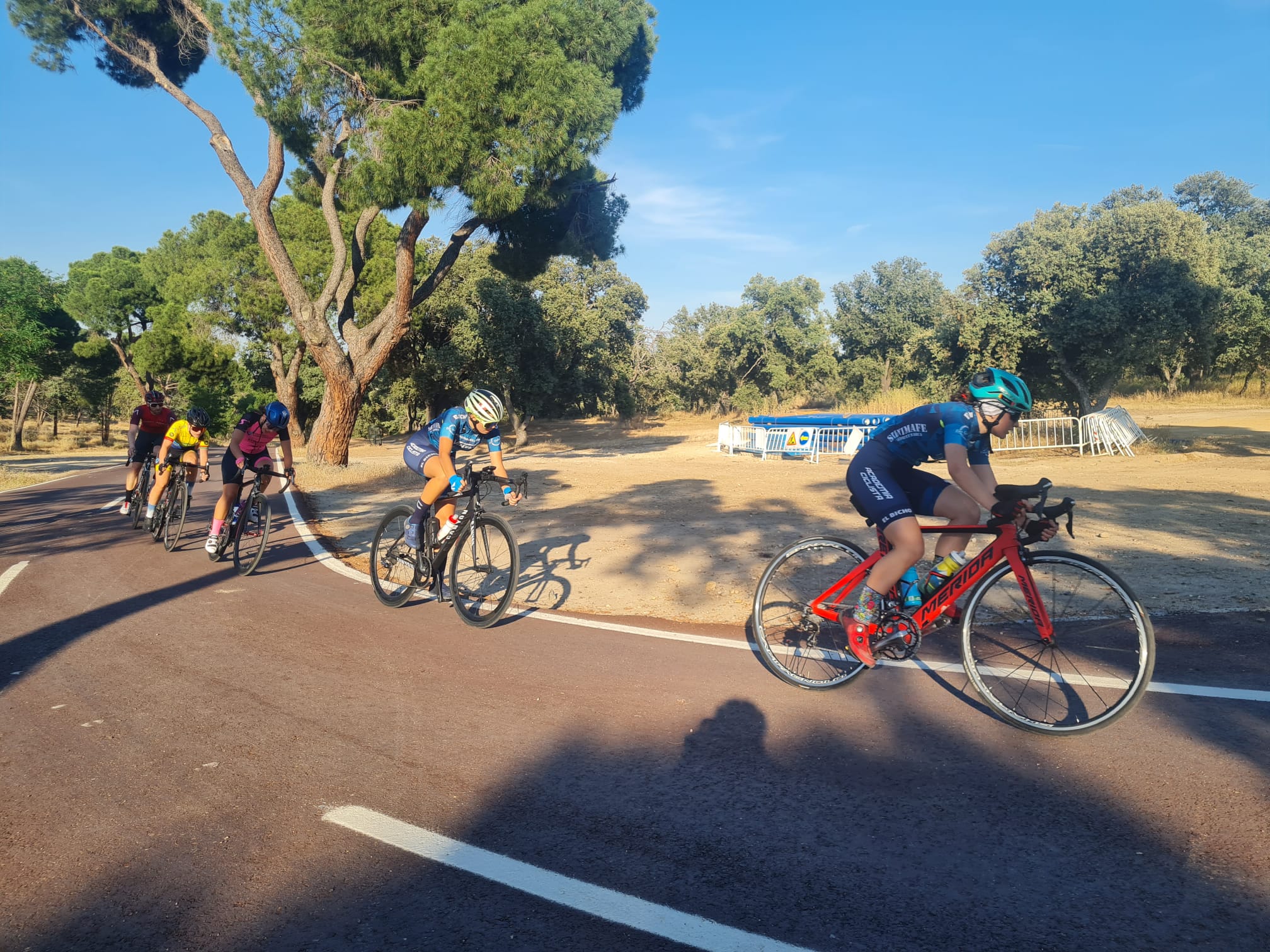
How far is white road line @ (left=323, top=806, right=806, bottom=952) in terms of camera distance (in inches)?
101

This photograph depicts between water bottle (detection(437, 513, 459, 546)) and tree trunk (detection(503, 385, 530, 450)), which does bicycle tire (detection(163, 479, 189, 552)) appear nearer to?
water bottle (detection(437, 513, 459, 546))

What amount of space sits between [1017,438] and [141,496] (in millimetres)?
25097

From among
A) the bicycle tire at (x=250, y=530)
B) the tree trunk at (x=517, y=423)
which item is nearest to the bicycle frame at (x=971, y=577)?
the bicycle tire at (x=250, y=530)

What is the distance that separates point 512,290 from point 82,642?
30.7 metres

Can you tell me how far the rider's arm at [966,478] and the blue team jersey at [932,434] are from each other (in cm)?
6

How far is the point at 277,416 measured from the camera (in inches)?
357

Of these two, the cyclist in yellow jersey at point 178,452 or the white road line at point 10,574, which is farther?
the cyclist in yellow jersey at point 178,452

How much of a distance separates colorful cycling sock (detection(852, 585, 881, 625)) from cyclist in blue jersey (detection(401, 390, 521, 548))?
2988 millimetres

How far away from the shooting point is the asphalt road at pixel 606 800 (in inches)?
106

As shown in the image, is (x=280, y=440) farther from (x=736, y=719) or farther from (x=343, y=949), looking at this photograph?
(x=343, y=949)

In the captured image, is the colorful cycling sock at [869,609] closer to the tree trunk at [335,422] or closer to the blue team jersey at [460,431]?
the blue team jersey at [460,431]

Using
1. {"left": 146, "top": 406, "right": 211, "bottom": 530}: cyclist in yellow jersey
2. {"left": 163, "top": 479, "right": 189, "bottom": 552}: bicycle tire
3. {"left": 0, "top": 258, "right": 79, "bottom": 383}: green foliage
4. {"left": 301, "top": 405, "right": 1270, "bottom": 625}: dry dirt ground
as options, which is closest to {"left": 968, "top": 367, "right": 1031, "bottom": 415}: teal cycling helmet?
{"left": 301, "top": 405, "right": 1270, "bottom": 625}: dry dirt ground

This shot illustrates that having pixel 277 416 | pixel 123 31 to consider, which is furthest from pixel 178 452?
pixel 123 31

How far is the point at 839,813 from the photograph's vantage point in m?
3.38
